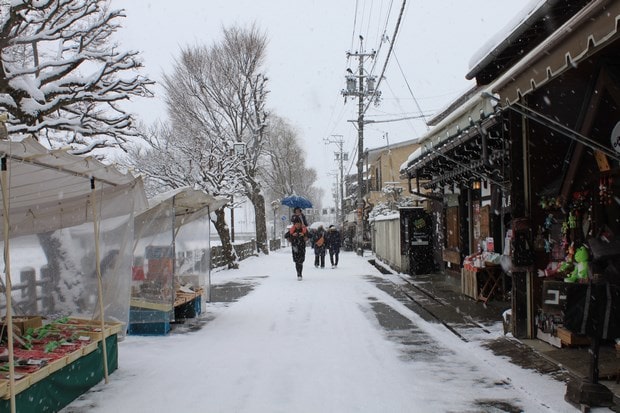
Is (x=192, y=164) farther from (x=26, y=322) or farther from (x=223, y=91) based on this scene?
(x=26, y=322)

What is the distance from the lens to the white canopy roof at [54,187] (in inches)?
182

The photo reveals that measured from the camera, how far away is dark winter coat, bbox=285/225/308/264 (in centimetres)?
1744

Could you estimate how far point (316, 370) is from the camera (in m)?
6.34

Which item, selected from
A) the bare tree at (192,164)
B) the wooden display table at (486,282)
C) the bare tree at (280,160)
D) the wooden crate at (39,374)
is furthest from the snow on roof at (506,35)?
the bare tree at (280,160)

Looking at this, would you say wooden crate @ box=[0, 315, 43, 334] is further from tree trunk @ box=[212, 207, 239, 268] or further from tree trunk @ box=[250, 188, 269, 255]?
tree trunk @ box=[250, 188, 269, 255]

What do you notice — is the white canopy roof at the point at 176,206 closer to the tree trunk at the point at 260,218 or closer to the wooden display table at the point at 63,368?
the wooden display table at the point at 63,368

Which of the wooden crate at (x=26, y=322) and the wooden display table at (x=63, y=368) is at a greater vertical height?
the wooden crate at (x=26, y=322)

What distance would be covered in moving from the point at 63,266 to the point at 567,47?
5754 mm

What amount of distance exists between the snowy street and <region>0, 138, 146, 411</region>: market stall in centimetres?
48

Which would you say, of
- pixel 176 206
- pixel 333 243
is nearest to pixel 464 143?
pixel 176 206

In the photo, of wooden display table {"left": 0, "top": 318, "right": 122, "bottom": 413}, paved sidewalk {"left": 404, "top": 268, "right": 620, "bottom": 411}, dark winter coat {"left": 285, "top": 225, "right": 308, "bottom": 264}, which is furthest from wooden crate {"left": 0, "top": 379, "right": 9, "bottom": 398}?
dark winter coat {"left": 285, "top": 225, "right": 308, "bottom": 264}

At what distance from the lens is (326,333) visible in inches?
340

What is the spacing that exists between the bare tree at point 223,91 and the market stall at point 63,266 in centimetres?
1861

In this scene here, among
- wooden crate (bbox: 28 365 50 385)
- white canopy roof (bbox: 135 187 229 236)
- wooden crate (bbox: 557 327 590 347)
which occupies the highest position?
white canopy roof (bbox: 135 187 229 236)
